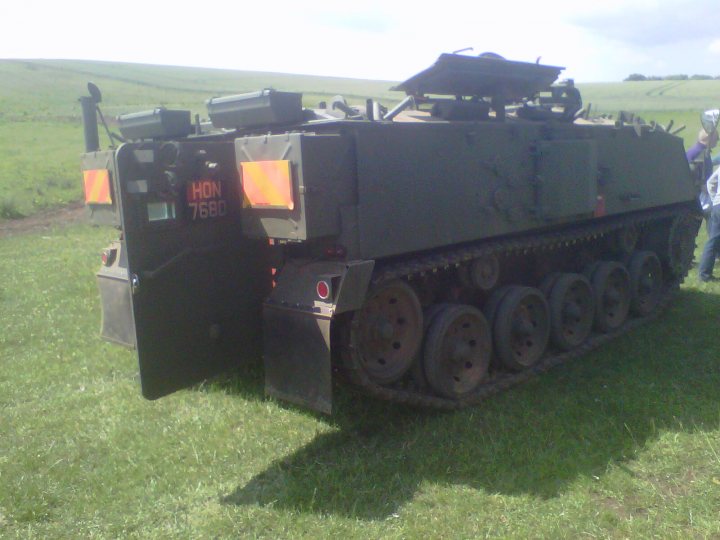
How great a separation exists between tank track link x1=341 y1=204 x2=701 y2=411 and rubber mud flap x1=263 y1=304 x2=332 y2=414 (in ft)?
0.72

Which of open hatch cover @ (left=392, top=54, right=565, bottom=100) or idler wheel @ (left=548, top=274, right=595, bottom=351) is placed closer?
open hatch cover @ (left=392, top=54, right=565, bottom=100)

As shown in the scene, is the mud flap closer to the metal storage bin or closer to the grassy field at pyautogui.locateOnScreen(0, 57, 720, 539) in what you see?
the grassy field at pyautogui.locateOnScreen(0, 57, 720, 539)

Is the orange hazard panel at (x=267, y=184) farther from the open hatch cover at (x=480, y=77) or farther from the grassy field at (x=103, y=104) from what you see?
the grassy field at (x=103, y=104)

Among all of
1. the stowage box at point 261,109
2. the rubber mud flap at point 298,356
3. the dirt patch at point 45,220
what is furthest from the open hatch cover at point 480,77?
the dirt patch at point 45,220

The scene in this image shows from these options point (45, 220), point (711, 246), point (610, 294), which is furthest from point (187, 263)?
point (45, 220)

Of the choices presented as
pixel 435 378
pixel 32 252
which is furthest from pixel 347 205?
pixel 32 252

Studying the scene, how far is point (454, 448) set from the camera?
195 inches

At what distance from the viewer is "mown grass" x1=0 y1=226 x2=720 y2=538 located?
4.18 meters

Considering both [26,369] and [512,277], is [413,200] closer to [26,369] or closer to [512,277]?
[512,277]

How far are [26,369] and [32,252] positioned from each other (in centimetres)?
724

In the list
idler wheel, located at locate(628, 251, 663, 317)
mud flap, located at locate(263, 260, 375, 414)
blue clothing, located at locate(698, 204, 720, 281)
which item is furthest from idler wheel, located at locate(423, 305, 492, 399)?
blue clothing, located at locate(698, 204, 720, 281)

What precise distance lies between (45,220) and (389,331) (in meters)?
15.1

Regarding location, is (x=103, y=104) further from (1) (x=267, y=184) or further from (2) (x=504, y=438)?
(2) (x=504, y=438)

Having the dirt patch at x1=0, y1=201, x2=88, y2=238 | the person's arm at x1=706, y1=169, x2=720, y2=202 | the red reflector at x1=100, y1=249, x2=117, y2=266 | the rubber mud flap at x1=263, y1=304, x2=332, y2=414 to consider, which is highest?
the red reflector at x1=100, y1=249, x2=117, y2=266
